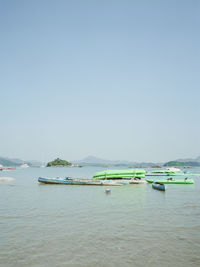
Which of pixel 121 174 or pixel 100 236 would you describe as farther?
pixel 121 174

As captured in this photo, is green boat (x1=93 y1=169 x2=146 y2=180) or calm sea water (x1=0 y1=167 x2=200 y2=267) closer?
calm sea water (x1=0 y1=167 x2=200 y2=267)

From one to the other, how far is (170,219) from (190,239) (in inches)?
205

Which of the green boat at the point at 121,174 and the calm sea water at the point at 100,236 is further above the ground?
the green boat at the point at 121,174

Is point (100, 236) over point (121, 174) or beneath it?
beneath

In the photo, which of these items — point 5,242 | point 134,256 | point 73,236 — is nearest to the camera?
point 134,256

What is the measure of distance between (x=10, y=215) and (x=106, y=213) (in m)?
9.04

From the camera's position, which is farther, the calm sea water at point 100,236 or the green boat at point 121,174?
the green boat at point 121,174

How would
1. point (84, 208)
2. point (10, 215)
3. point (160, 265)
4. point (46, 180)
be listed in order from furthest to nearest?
point (46, 180) < point (84, 208) < point (10, 215) < point (160, 265)

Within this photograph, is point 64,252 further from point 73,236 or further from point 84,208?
point 84,208

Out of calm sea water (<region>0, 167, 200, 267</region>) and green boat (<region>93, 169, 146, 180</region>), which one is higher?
green boat (<region>93, 169, 146, 180</region>)

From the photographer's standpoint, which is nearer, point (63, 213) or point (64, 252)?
point (64, 252)

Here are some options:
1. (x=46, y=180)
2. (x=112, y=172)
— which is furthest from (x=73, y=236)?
(x=112, y=172)

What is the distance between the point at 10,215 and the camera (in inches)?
891

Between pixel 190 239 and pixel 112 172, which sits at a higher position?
pixel 112 172
